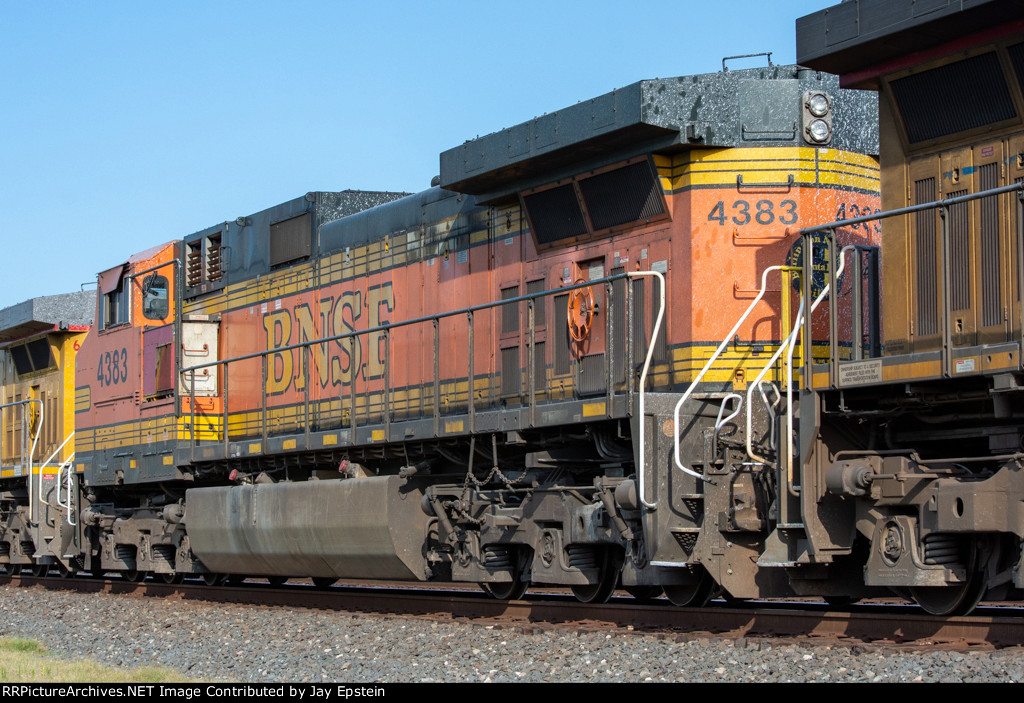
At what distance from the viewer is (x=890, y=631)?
7.32 metres

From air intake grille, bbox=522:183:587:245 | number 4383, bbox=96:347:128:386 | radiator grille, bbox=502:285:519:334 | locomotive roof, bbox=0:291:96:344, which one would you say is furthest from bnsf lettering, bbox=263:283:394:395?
locomotive roof, bbox=0:291:96:344

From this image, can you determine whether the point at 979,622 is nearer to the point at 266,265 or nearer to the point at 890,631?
the point at 890,631

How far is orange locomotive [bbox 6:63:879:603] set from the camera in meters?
8.45

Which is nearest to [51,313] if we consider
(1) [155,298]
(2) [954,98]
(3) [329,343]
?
(1) [155,298]

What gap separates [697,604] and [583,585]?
3.34ft

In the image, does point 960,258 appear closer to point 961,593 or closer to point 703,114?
point 961,593

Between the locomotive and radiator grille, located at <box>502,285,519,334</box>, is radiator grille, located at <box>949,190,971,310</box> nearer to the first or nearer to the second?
the locomotive

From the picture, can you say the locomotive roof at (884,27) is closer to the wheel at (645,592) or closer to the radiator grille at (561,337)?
the radiator grille at (561,337)

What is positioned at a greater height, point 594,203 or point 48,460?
point 594,203

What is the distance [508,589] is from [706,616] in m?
2.55

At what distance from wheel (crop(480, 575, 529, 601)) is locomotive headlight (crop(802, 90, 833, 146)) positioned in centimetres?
413

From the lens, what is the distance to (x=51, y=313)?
740 inches

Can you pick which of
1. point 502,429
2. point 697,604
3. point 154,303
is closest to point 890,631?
point 697,604

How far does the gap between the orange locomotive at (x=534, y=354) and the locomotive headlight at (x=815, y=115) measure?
0.02m
